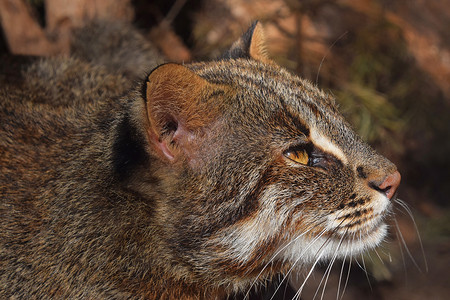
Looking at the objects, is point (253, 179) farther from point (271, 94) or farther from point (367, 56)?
point (367, 56)

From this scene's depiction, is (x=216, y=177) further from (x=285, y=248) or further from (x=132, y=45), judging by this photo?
(x=132, y=45)

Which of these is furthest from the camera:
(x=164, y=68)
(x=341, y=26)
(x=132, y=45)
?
(x=341, y=26)

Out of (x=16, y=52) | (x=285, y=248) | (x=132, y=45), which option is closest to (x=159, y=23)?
(x=132, y=45)

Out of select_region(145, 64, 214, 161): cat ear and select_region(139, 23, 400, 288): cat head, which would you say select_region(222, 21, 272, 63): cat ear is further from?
select_region(145, 64, 214, 161): cat ear

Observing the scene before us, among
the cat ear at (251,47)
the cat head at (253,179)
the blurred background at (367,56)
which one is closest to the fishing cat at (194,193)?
the cat head at (253,179)

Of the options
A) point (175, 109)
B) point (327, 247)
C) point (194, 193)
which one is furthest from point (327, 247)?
point (175, 109)

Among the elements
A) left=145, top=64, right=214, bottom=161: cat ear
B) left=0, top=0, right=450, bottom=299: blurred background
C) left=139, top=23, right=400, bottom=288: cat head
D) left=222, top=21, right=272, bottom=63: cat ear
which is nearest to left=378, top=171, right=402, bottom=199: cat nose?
left=139, top=23, right=400, bottom=288: cat head

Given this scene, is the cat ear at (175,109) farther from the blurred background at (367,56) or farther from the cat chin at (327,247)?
the blurred background at (367,56)
